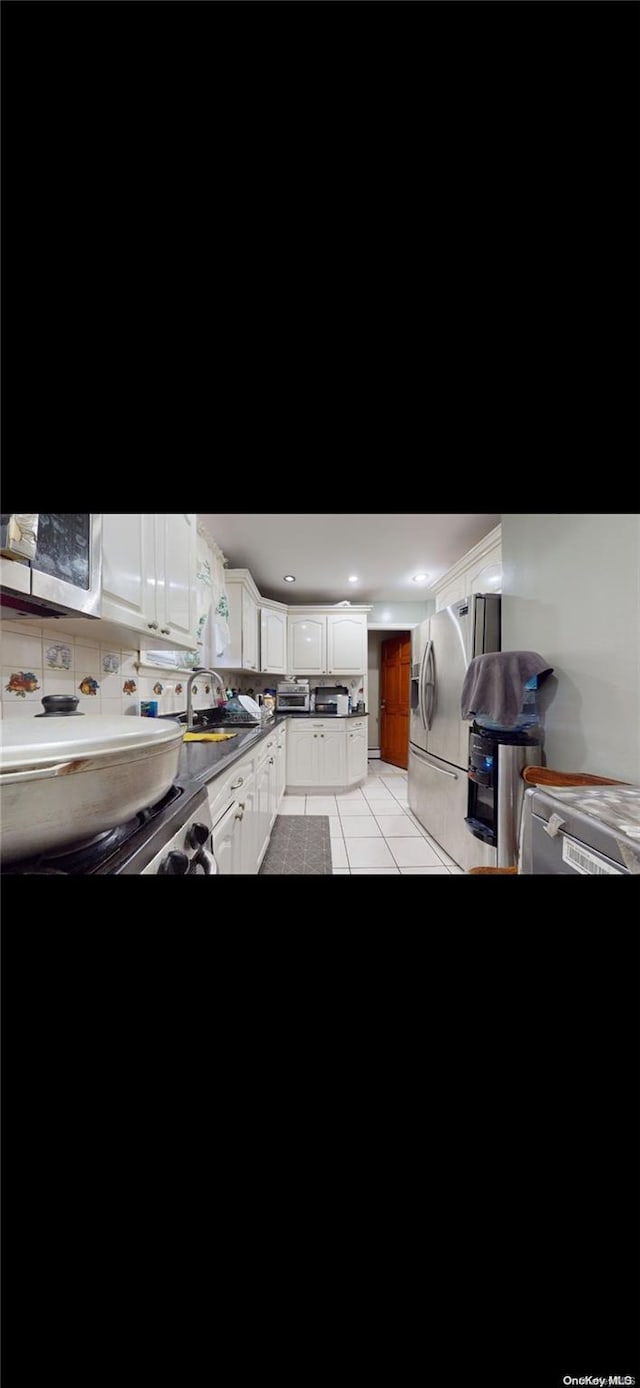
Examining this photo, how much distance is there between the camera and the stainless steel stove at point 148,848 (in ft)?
1.73

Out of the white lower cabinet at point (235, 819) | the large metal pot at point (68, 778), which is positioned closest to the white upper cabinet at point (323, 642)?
the white lower cabinet at point (235, 819)

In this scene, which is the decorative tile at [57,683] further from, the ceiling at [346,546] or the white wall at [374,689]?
the white wall at [374,689]

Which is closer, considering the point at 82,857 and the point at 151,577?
the point at 82,857

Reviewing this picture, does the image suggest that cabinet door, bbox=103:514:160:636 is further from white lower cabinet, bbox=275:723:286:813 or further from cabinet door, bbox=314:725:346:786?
cabinet door, bbox=314:725:346:786

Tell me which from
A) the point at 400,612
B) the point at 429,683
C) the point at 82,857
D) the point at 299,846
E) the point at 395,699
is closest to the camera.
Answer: the point at 82,857

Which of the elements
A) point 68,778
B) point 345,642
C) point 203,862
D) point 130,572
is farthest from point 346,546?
point 68,778

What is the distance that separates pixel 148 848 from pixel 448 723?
1982 millimetres

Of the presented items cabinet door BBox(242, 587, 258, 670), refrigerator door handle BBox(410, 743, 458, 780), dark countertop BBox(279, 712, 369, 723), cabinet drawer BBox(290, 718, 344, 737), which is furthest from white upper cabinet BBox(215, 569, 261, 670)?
refrigerator door handle BBox(410, 743, 458, 780)

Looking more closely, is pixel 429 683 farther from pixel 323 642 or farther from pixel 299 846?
pixel 323 642

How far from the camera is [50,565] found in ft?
2.38

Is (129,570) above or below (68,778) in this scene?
above

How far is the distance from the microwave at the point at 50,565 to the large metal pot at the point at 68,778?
264 mm
